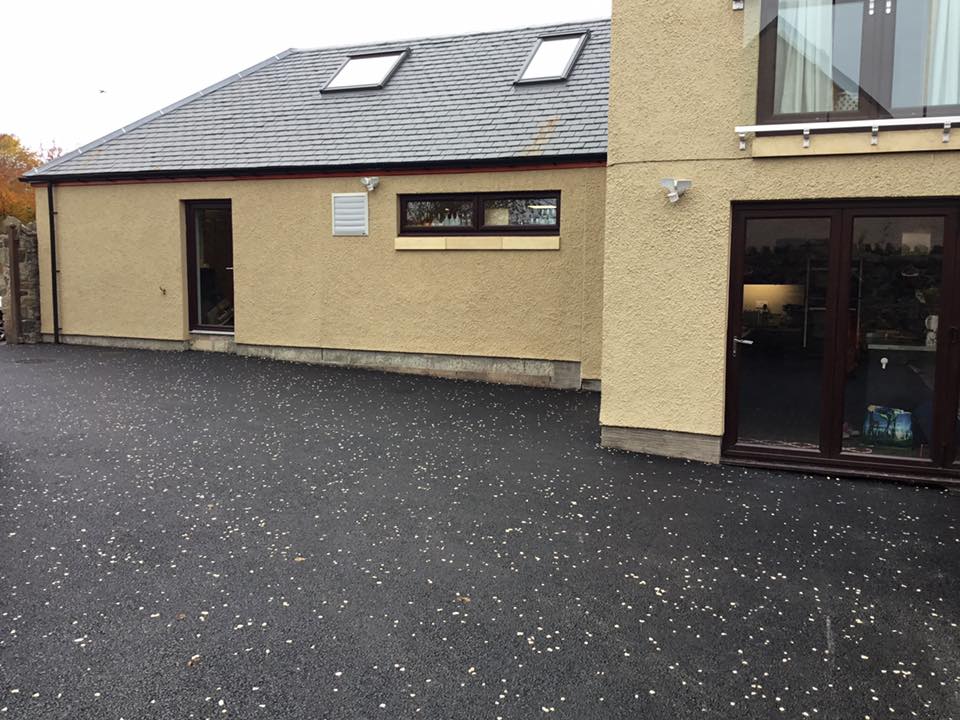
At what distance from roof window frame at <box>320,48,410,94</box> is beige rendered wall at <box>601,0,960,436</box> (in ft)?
24.3

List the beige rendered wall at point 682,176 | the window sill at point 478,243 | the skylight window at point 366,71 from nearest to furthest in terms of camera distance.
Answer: the beige rendered wall at point 682,176
the window sill at point 478,243
the skylight window at point 366,71

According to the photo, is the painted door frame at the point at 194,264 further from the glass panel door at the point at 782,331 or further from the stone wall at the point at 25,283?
the glass panel door at the point at 782,331

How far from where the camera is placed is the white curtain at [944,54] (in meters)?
5.75

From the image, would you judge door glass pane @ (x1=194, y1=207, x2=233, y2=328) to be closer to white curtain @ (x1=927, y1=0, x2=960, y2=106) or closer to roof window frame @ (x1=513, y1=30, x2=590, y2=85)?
roof window frame @ (x1=513, y1=30, x2=590, y2=85)

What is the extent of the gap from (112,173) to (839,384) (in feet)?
39.0

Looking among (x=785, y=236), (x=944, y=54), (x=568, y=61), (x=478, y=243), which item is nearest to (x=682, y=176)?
(x=785, y=236)

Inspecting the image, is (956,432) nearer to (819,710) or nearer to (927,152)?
(927,152)

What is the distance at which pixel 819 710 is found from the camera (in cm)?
300

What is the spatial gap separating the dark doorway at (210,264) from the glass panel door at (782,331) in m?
9.03

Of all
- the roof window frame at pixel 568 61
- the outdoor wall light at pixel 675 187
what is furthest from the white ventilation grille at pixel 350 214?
the outdoor wall light at pixel 675 187

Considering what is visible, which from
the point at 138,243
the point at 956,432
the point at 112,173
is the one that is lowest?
the point at 956,432

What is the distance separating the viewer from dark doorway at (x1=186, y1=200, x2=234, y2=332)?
496 inches

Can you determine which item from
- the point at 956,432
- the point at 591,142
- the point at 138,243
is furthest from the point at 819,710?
the point at 138,243

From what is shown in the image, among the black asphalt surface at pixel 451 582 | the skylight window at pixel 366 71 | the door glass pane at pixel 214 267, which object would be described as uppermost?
the skylight window at pixel 366 71
